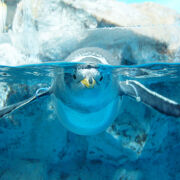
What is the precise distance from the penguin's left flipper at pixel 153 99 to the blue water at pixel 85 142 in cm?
78

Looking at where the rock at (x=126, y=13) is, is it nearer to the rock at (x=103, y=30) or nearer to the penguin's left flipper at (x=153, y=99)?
the rock at (x=103, y=30)

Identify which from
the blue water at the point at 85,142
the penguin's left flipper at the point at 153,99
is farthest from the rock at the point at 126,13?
the penguin's left flipper at the point at 153,99

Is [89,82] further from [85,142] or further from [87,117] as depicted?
[85,142]

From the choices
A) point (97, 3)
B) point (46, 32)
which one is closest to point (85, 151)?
point (46, 32)

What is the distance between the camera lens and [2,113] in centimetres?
317

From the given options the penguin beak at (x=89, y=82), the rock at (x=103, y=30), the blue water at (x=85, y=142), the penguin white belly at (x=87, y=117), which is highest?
the rock at (x=103, y=30)

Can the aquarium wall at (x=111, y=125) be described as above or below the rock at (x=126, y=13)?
below

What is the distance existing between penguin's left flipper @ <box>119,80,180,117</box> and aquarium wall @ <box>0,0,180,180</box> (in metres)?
0.76

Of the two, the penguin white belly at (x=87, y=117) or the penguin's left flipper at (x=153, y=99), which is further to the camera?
the penguin white belly at (x=87, y=117)

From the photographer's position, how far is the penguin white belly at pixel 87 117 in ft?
11.1

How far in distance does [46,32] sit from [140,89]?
330 cm

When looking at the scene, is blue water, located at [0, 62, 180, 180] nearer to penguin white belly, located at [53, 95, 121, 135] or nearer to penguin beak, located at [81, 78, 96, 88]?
penguin white belly, located at [53, 95, 121, 135]

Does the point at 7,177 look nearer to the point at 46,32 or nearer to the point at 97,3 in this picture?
the point at 46,32

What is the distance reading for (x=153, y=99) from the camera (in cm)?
313
